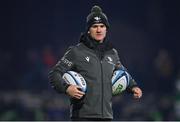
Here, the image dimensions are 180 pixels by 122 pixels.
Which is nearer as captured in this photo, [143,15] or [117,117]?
[117,117]

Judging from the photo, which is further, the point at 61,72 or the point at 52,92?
the point at 52,92

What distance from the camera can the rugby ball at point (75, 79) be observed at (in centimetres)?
540

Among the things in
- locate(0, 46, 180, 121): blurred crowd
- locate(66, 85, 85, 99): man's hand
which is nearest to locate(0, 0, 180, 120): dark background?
locate(0, 46, 180, 121): blurred crowd

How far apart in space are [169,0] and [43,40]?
2.15 m

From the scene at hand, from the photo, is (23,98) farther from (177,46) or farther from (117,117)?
(177,46)

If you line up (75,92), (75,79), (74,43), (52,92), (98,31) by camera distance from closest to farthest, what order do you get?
(75,92)
(75,79)
(98,31)
(52,92)
(74,43)

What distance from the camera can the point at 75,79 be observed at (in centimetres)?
544

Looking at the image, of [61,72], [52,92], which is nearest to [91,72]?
[61,72]

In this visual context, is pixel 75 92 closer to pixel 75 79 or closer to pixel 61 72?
pixel 75 79

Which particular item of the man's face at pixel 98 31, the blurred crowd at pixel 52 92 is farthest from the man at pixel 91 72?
the blurred crowd at pixel 52 92

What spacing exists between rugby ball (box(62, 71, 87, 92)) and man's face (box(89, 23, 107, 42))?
1.09 feet

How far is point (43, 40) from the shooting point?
37.0 feet

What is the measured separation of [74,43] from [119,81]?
586cm

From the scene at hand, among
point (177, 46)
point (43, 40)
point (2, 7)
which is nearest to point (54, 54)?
point (43, 40)
